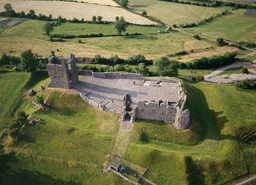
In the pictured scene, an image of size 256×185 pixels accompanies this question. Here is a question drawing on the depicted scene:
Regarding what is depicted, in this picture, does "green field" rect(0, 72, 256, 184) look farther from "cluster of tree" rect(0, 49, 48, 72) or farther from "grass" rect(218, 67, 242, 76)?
"grass" rect(218, 67, 242, 76)

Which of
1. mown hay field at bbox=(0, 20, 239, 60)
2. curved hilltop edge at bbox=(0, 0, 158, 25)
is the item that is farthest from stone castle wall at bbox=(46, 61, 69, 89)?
curved hilltop edge at bbox=(0, 0, 158, 25)

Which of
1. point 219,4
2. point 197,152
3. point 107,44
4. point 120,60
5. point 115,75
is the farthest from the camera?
point 219,4

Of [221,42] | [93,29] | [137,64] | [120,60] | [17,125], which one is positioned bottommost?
[17,125]

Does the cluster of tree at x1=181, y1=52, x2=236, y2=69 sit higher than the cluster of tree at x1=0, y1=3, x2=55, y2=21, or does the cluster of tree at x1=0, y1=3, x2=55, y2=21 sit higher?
the cluster of tree at x1=0, y1=3, x2=55, y2=21

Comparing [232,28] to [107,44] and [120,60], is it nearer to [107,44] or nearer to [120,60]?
[107,44]

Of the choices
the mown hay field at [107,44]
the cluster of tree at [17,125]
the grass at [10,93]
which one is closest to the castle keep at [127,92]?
the cluster of tree at [17,125]

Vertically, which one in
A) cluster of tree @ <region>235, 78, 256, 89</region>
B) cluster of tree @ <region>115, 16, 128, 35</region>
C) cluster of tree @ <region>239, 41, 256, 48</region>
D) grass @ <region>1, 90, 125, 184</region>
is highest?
cluster of tree @ <region>115, 16, 128, 35</region>

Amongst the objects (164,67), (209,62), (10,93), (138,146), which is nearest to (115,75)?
(164,67)
